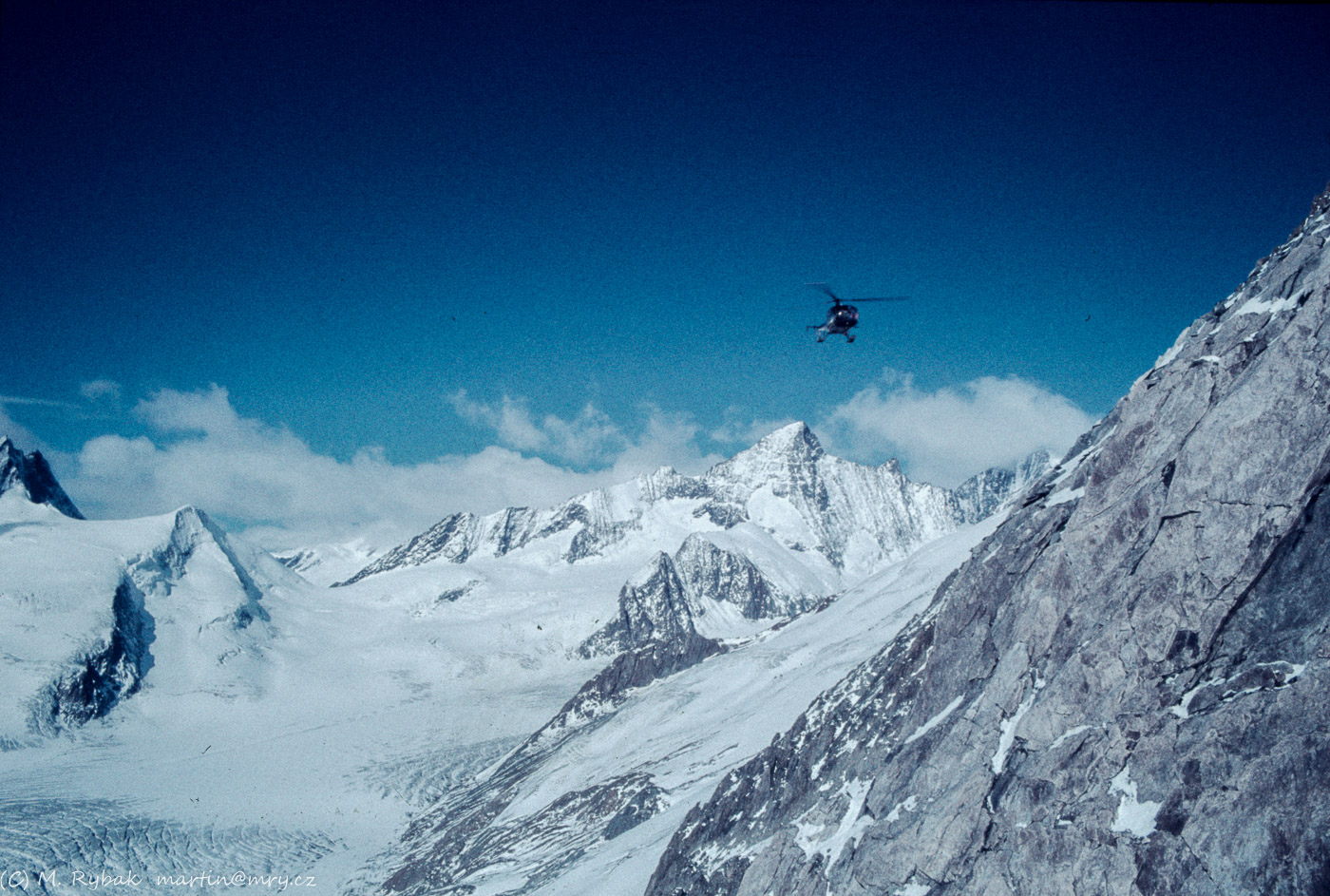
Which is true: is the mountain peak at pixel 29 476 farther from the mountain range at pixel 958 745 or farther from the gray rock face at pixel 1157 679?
the gray rock face at pixel 1157 679

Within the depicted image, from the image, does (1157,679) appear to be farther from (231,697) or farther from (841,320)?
(231,697)

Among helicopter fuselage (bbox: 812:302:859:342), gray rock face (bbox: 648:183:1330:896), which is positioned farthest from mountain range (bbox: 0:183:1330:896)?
helicopter fuselage (bbox: 812:302:859:342)

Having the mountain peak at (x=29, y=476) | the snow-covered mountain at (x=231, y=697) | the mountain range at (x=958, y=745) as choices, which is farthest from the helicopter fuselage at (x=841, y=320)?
the mountain peak at (x=29, y=476)

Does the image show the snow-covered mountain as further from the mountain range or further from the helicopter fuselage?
the helicopter fuselage

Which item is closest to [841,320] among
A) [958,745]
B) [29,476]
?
[958,745]

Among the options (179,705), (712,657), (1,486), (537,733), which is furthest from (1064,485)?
(1,486)

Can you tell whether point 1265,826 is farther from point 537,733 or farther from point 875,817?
point 537,733

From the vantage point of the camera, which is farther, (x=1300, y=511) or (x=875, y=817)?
(x=875, y=817)
